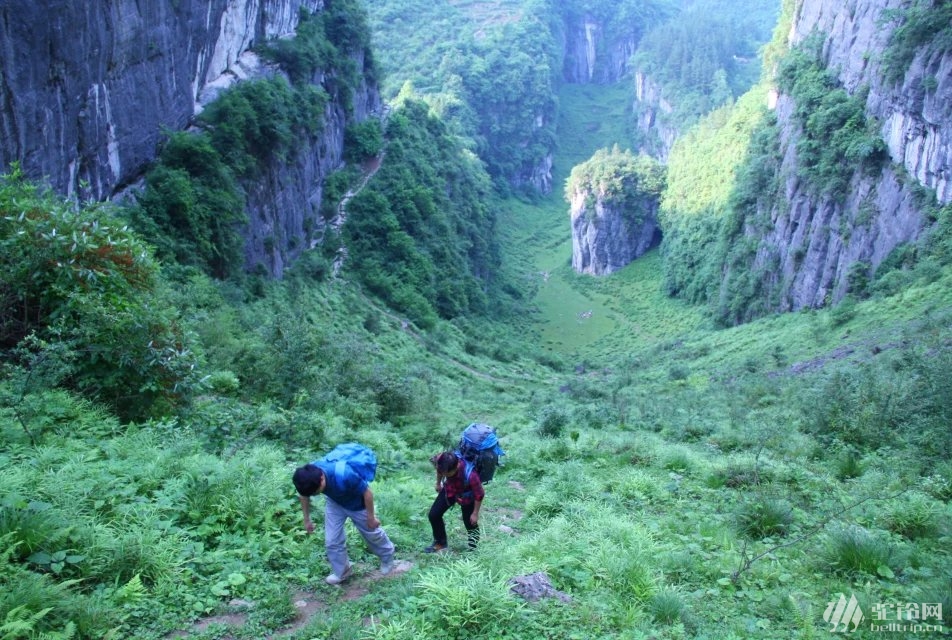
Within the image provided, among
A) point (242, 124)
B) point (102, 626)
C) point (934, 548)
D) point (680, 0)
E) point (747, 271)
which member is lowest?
point (934, 548)

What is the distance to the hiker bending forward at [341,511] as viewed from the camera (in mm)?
5219

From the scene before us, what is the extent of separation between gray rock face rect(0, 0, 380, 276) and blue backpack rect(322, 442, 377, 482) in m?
9.46

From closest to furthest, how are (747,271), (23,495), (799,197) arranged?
(23,495) < (799,197) < (747,271)

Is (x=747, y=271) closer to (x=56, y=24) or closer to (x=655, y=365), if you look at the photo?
(x=655, y=365)

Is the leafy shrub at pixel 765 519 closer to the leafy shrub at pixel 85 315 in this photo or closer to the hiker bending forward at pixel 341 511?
the hiker bending forward at pixel 341 511

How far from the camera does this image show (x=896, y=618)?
4242 millimetres

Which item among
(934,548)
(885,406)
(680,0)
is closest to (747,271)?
(885,406)

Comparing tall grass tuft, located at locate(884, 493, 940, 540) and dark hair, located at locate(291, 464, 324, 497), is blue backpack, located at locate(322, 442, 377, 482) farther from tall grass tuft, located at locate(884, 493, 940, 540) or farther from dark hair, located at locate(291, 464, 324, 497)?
tall grass tuft, located at locate(884, 493, 940, 540)

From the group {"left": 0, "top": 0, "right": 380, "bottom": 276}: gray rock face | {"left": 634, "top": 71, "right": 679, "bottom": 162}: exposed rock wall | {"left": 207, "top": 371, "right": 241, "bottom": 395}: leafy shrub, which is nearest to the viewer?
{"left": 207, "top": 371, "right": 241, "bottom": 395}: leafy shrub

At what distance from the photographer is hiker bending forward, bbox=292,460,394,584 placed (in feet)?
Result: 17.1

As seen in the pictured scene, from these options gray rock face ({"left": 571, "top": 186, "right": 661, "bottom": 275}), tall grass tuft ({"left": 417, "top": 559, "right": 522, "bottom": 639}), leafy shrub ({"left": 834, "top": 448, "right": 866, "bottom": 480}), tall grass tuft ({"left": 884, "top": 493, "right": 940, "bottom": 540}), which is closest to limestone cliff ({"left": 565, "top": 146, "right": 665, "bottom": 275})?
gray rock face ({"left": 571, "top": 186, "right": 661, "bottom": 275})

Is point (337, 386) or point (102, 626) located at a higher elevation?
point (337, 386)

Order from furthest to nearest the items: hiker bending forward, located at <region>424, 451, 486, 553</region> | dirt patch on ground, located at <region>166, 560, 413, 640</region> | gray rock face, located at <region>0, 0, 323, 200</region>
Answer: gray rock face, located at <region>0, 0, 323, 200</region>, hiker bending forward, located at <region>424, 451, 486, 553</region>, dirt patch on ground, located at <region>166, 560, 413, 640</region>

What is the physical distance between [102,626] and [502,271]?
54989mm
